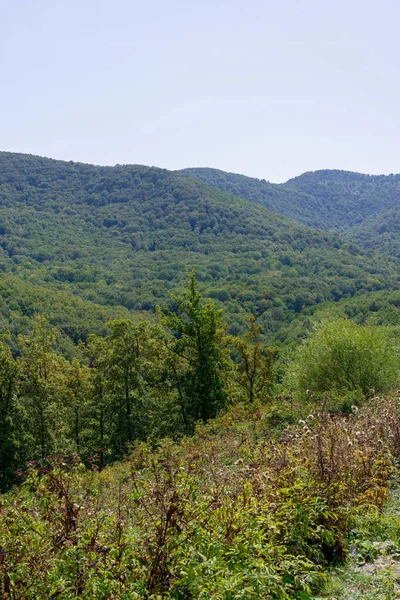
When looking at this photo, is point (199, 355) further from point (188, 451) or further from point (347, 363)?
point (188, 451)

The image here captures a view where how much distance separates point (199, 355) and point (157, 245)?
12739cm

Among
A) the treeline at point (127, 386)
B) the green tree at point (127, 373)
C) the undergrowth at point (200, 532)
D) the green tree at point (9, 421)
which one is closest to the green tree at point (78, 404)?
the treeline at point (127, 386)

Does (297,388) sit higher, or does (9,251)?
(9,251)

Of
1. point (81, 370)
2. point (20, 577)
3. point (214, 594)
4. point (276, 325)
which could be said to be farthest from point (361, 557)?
point (276, 325)

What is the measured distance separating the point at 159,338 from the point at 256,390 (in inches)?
240

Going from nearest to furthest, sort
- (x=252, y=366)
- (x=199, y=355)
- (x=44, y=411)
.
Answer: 1. (x=44, y=411)
2. (x=199, y=355)
3. (x=252, y=366)

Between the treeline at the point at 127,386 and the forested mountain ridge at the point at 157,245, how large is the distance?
55.2 metres

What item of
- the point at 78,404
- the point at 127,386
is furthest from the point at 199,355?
the point at 78,404

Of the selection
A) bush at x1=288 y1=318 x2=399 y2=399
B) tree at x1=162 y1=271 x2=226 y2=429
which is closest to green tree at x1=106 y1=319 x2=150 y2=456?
tree at x1=162 y1=271 x2=226 y2=429

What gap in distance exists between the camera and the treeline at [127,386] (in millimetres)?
19953

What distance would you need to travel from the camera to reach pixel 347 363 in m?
14.5

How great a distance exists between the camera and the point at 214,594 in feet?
9.94

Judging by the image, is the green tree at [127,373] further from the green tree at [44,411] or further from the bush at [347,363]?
the bush at [347,363]

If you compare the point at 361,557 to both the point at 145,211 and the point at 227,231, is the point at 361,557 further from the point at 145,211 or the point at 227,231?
the point at 145,211
